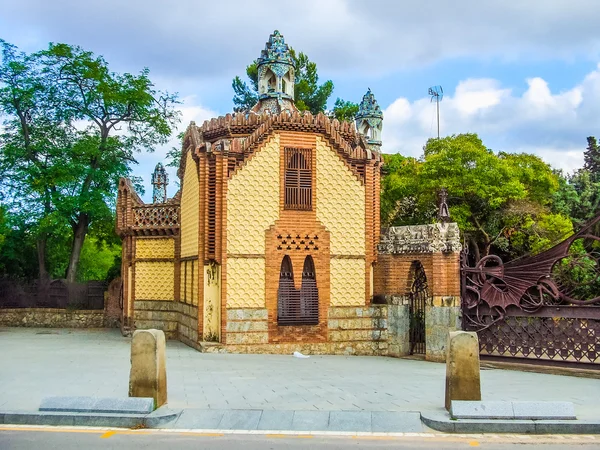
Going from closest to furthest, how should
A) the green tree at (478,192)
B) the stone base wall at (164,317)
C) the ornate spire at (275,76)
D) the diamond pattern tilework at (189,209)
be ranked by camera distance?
the diamond pattern tilework at (189,209) < the stone base wall at (164,317) < the ornate spire at (275,76) < the green tree at (478,192)

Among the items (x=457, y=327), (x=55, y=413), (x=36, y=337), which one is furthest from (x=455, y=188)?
(x=55, y=413)

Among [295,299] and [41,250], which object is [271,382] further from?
[41,250]

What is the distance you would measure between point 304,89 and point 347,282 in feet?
69.7

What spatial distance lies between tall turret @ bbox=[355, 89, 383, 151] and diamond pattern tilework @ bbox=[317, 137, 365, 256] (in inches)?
256

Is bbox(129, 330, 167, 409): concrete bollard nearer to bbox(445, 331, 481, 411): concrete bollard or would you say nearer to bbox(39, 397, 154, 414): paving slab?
bbox(39, 397, 154, 414): paving slab

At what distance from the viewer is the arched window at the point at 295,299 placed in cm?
1605

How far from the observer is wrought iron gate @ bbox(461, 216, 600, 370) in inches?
522

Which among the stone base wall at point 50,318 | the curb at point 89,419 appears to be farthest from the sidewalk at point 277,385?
the stone base wall at point 50,318

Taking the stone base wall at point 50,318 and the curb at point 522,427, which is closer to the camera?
the curb at point 522,427

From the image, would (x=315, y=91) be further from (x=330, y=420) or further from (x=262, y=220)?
(x=330, y=420)

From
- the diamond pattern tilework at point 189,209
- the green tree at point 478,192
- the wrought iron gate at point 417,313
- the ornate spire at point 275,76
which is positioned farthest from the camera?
the green tree at point 478,192

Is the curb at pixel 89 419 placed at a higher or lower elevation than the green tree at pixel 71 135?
lower

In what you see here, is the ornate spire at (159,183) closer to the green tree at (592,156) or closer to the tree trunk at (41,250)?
the tree trunk at (41,250)

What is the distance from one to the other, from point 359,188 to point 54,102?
17056 mm
